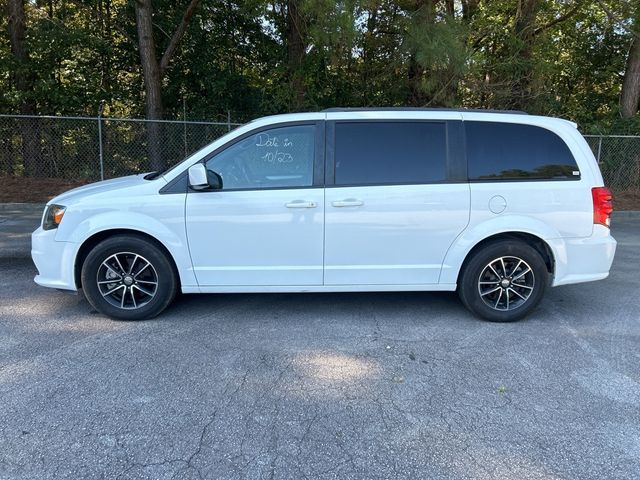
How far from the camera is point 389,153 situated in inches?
186

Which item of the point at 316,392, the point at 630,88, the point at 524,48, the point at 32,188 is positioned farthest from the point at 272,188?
the point at 630,88

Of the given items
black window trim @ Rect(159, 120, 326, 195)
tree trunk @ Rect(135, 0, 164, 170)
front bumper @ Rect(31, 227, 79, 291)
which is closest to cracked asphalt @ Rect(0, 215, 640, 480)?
front bumper @ Rect(31, 227, 79, 291)

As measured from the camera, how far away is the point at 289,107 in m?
13.3

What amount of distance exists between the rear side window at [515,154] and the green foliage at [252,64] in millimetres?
6377

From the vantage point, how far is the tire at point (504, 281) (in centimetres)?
475

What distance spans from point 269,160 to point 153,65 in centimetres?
919

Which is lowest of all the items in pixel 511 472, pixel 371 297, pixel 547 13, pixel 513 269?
pixel 511 472

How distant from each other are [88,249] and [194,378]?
1.86 meters

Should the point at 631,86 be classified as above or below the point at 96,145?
above

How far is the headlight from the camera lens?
4641 millimetres

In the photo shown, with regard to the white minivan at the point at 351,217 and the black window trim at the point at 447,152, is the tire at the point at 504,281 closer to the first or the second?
the white minivan at the point at 351,217

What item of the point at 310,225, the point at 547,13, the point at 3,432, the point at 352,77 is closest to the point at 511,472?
the point at 310,225

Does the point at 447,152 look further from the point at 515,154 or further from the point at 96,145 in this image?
the point at 96,145

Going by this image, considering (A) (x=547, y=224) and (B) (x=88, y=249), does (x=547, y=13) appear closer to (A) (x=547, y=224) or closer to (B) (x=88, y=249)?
(A) (x=547, y=224)
